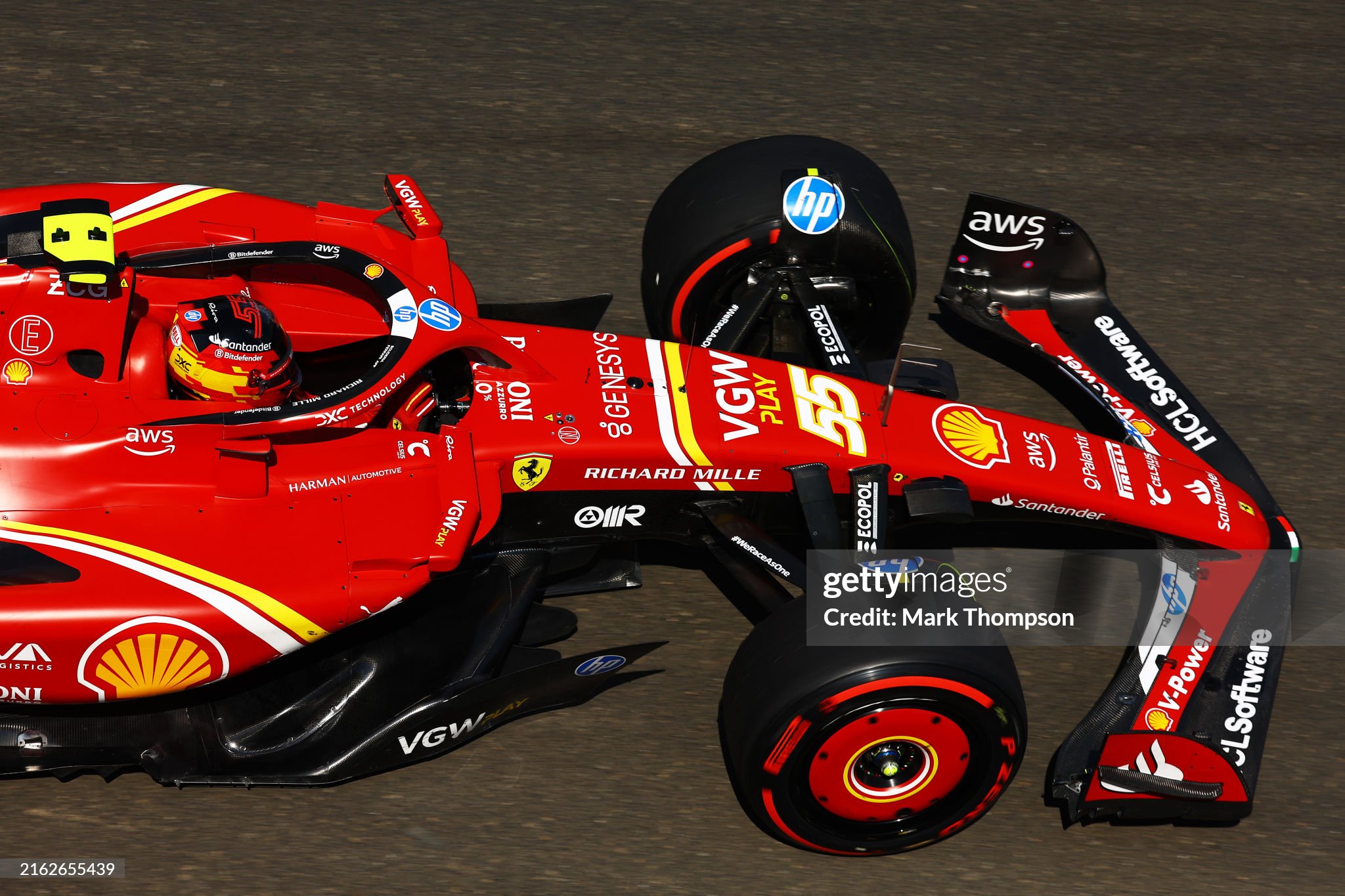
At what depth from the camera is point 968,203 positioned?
5809mm

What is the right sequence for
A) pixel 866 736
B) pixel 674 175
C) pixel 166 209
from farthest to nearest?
pixel 674 175 < pixel 166 209 < pixel 866 736

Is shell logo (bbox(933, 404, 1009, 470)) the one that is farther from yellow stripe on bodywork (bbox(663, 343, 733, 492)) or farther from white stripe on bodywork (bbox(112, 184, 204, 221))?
white stripe on bodywork (bbox(112, 184, 204, 221))

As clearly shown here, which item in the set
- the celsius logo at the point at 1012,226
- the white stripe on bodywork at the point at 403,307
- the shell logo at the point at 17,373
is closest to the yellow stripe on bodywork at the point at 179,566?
the shell logo at the point at 17,373

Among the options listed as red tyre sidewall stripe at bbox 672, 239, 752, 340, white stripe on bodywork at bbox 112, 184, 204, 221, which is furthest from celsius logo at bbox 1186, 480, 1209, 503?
white stripe on bodywork at bbox 112, 184, 204, 221

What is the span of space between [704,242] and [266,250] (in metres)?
1.68

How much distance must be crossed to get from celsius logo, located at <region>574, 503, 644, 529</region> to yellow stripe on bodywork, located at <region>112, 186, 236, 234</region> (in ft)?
6.09

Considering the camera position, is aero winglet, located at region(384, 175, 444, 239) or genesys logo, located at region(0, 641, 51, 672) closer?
genesys logo, located at region(0, 641, 51, 672)

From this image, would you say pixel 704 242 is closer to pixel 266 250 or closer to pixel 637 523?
pixel 637 523

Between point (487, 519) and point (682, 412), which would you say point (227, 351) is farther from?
point (682, 412)

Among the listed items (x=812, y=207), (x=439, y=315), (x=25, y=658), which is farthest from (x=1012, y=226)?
(x=25, y=658)

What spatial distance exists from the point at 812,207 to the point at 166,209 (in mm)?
2384

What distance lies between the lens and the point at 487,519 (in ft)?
14.1

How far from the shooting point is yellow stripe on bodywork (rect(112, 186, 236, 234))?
4980 millimetres

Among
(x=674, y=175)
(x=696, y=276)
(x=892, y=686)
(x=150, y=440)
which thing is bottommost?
(x=892, y=686)
